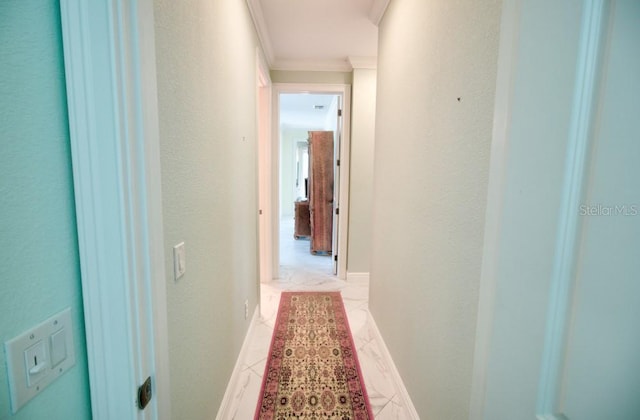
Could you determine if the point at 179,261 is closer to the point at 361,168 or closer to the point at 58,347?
the point at 58,347

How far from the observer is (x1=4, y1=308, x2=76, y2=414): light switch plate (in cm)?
44

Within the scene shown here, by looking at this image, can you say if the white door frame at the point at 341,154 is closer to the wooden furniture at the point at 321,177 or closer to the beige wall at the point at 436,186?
the wooden furniture at the point at 321,177

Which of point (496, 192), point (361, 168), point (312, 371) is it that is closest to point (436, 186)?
point (496, 192)

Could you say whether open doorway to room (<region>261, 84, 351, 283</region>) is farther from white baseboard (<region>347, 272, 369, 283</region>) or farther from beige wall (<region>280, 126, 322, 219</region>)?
beige wall (<region>280, 126, 322, 219</region>)

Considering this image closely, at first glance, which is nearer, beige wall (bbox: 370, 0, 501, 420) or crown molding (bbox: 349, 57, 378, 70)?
beige wall (bbox: 370, 0, 501, 420)

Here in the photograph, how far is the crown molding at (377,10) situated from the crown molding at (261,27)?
88cm

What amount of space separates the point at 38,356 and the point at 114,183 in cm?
30

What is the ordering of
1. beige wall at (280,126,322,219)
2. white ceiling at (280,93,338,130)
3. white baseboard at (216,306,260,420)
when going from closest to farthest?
white baseboard at (216,306,260,420) < white ceiling at (280,93,338,130) < beige wall at (280,126,322,219)

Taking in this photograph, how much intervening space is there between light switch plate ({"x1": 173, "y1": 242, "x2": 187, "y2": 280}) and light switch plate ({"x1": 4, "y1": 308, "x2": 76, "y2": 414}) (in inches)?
16.9

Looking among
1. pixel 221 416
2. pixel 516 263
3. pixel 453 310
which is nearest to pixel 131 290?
pixel 516 263

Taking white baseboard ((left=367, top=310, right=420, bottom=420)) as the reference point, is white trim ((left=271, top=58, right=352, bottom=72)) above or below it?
above

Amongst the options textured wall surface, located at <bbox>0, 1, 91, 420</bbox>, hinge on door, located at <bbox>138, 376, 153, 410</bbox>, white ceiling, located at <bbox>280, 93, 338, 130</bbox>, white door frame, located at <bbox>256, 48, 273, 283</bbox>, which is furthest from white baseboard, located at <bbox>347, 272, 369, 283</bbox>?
textured wall surface, located at <bbox>0, 1, 91, 420</bbox>

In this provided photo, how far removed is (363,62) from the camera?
3.33 meters

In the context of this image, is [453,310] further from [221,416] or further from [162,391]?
[221,416]
